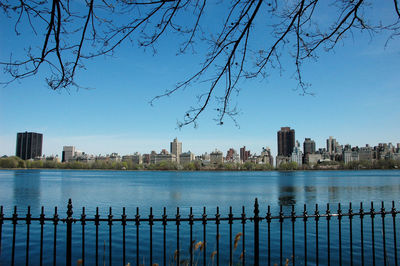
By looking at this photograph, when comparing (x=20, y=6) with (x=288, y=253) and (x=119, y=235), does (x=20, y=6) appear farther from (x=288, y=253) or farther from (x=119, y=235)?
(x=119, y=235)

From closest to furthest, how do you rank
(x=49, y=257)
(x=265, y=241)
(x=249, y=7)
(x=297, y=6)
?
(x=249, y=7), (x=297, y=6), (x=49, y=257), (x=265, y=241)

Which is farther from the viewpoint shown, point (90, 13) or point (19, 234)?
point (19, 234)

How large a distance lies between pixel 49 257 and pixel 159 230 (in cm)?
623

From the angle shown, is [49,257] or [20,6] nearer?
[20,6]

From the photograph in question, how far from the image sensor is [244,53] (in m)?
4.01

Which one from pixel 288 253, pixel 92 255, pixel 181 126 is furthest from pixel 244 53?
pixel 92 255

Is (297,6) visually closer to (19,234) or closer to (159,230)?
(159,230)

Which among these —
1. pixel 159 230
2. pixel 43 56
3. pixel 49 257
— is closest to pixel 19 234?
pixel 49 257

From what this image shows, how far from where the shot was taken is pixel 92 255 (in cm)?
1361

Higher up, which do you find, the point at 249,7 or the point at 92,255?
the point at 249,7

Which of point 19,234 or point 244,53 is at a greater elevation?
point 244,53

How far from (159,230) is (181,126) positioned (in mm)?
15154

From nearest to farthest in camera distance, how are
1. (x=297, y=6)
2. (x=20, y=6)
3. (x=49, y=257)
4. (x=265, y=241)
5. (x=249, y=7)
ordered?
(x=20, y=6), (x=249, y=7), (x=297, y=6), (x=49, y=257), (x=265, y=241)

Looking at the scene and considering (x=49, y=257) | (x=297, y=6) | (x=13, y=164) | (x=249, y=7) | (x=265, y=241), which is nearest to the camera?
(x=249, y=7)
